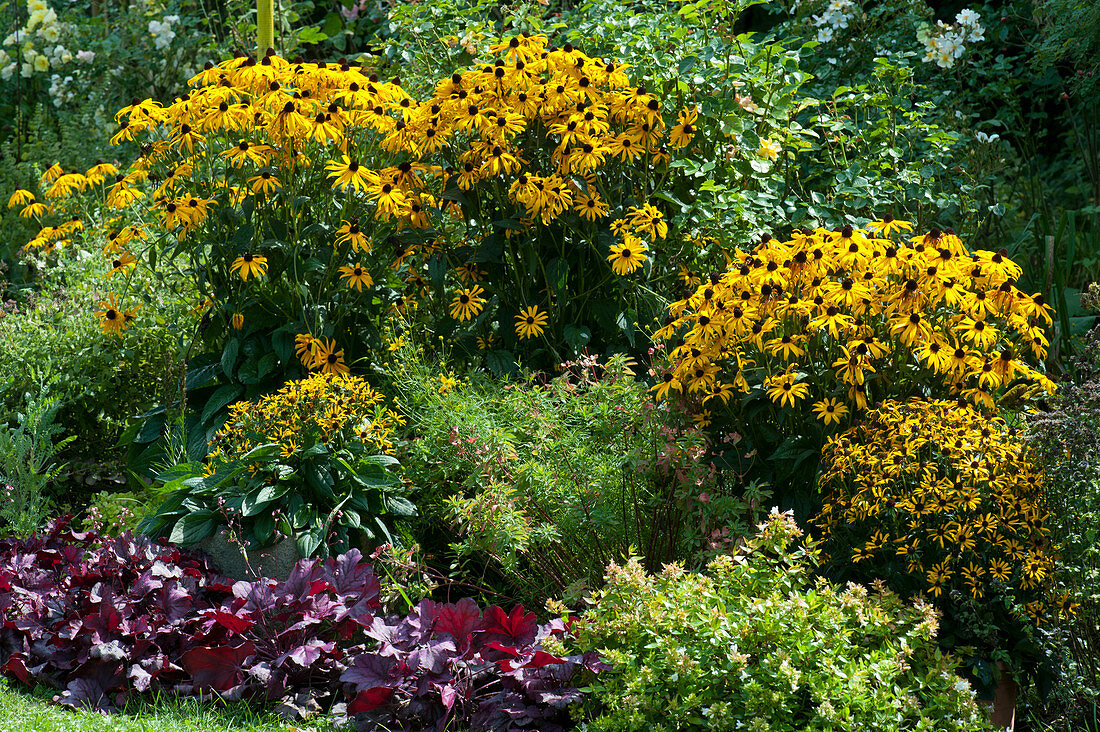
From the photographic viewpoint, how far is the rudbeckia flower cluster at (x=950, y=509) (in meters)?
2.84

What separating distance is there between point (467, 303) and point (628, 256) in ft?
2.30

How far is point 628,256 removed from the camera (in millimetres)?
4152

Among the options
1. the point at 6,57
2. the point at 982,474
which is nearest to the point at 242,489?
the point at 982,474

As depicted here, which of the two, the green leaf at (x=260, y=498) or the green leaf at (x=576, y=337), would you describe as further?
the green leaf at (x=576, y=337)

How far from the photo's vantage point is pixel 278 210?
4.29 metres

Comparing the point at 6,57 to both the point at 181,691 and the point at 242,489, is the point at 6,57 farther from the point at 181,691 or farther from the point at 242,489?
the point at 181,691

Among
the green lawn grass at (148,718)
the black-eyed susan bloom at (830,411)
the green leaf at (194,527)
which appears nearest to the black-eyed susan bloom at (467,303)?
the green leaf at (194,527)

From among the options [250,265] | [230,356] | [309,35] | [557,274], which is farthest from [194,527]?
[309,35]

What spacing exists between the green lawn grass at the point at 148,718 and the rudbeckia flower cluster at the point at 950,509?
164 cm

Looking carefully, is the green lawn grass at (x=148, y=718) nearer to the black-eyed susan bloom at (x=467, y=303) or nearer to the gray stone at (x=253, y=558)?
the gray stone at (x=253, y=558)

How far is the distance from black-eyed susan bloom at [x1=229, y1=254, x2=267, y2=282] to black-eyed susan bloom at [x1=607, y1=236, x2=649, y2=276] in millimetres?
1343

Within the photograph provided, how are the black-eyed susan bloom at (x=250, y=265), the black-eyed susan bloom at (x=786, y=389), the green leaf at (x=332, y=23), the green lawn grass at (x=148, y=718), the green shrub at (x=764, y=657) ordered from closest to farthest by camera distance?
the green shrub at (x=764, y=657), the green lawn grass at (x=148, y=718), the black-eyed susan bloom at (x=786, y=389), the black-eyed susan bloom at (x=250, y=265), the green leaf at (x=332, y=23)

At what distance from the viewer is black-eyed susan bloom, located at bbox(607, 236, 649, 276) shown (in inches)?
160

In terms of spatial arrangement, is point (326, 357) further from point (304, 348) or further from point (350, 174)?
point (350, 174)
